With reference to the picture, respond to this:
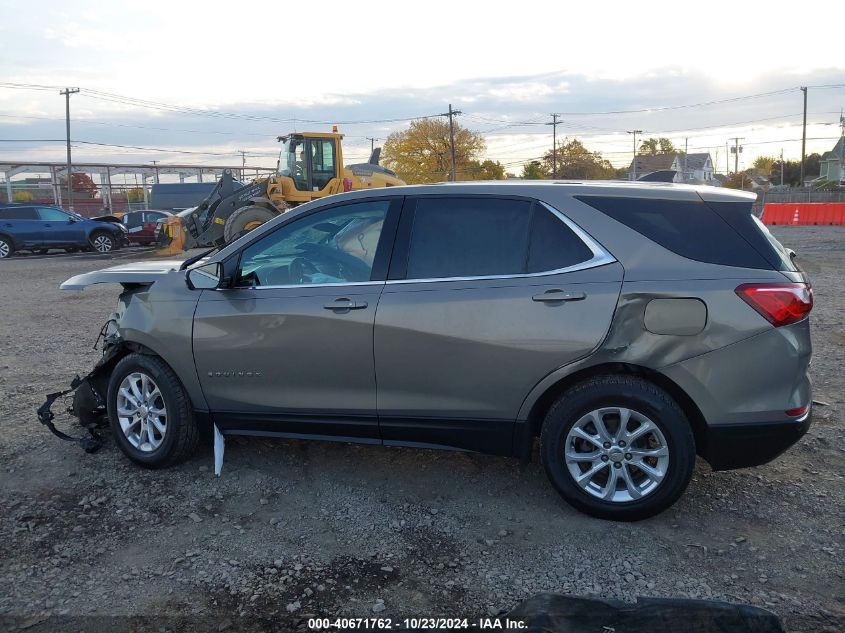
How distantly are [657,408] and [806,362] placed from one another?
2.67 feet

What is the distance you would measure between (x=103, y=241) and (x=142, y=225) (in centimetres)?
277

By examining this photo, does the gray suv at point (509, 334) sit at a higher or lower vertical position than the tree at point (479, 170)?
lower

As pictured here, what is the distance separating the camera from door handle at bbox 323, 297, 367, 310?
14.1 ft

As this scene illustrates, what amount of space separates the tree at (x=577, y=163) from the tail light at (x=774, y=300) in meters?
72.0

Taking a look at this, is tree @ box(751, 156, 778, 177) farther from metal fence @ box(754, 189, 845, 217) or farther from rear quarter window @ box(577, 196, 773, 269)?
rear quarter window @ box(577, 196, 773, 269)

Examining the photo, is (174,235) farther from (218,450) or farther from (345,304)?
(345,304)

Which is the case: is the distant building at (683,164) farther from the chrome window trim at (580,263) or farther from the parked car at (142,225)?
the chrome window trim at (580,263)

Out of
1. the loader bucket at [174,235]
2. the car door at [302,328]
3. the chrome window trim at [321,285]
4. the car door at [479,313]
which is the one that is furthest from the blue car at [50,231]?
the car door at [479,313]

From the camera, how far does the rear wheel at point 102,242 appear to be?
2534cm

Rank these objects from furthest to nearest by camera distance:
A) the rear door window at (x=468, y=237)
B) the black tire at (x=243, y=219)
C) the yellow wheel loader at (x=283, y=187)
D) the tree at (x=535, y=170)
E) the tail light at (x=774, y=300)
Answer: the tree at (x=535, y=170)
the yellow wheel loader at (x=283, y=187)
the black tire at (x=243, y=219)
the rear door window at (x=468, y=237)
the tail light at (x=774, y=300)

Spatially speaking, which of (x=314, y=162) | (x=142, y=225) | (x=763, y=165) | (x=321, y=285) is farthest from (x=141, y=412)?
(x=763, y=165)

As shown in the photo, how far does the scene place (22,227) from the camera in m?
24.7

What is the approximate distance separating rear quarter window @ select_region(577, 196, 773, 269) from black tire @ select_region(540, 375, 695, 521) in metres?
0.75

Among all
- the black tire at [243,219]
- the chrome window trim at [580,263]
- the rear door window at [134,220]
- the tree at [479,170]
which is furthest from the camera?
the tree at [479,170]
